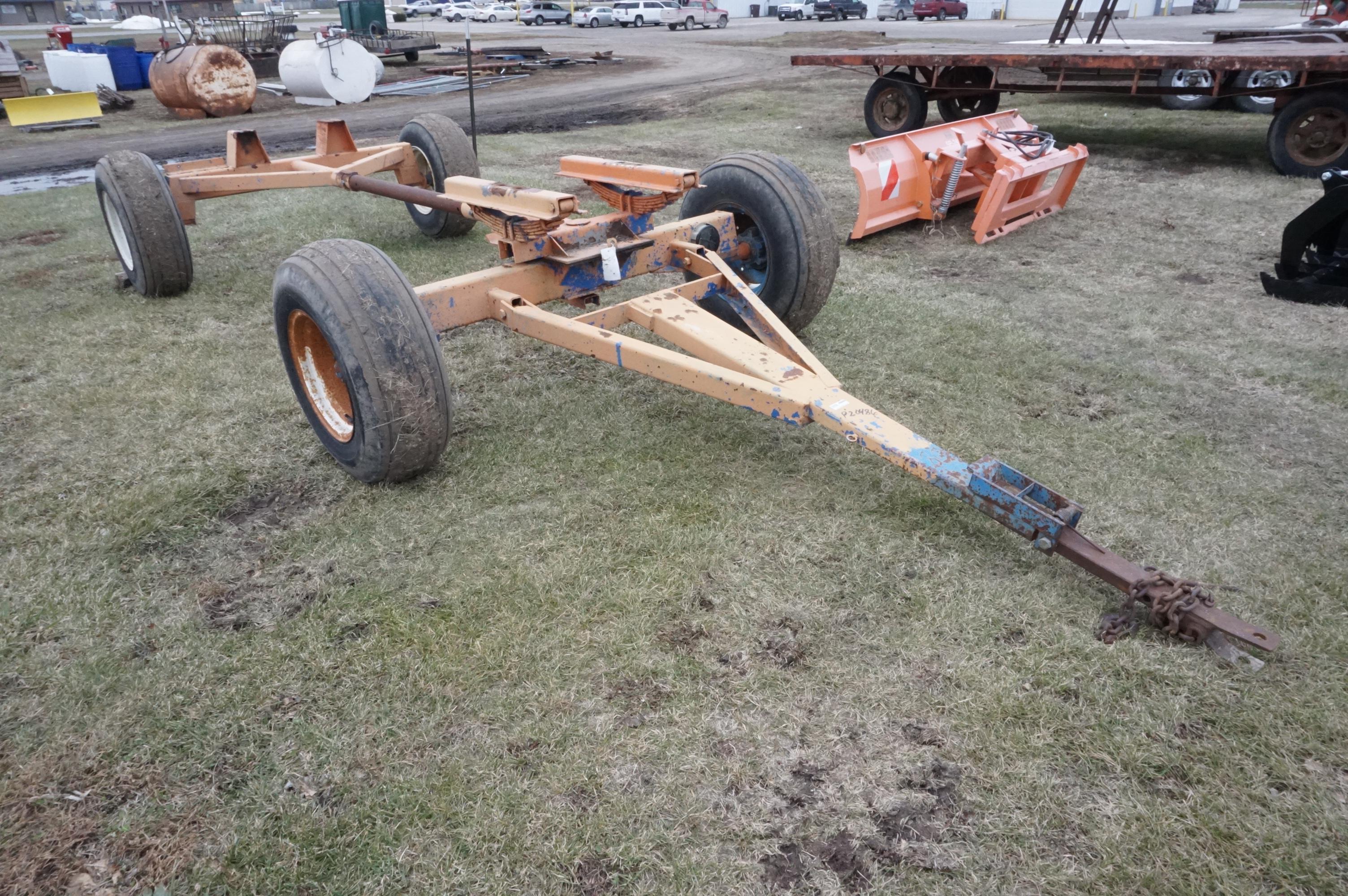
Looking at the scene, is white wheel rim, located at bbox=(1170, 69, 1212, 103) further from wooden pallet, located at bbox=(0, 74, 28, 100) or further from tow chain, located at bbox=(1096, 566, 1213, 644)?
wooden pallet, located at bbox=(0, 74, 28, 100)

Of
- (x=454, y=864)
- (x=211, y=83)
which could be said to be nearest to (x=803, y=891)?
(x=454, y=864)

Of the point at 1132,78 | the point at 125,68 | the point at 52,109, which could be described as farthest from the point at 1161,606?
the point at 125,68

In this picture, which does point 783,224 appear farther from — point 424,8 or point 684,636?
point 424,8

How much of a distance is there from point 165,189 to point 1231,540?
6.14 m

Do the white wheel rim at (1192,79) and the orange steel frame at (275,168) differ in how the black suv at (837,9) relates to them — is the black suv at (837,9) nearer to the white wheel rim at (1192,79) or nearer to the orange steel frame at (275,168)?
the white wheel rim at (1192,79)

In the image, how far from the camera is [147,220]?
18.0ft

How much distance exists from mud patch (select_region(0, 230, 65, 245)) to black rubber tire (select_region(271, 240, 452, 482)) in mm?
5489

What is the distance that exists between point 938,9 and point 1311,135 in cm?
3806

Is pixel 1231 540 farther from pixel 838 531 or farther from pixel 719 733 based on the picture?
pixel 719 733

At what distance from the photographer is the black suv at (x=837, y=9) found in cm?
4056

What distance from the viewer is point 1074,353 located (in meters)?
4.85

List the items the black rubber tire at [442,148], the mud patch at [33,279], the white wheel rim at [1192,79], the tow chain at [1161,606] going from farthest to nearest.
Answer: the white wheel rim at [1192,79] < the black rubber tire at [442,148] < the mud patch at [33,279] < the tow chain at [1161,606]

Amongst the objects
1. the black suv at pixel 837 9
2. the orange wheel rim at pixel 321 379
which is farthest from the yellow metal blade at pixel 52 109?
the black suv at pixel 837 9

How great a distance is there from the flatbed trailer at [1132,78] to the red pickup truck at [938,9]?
34.1 meters
